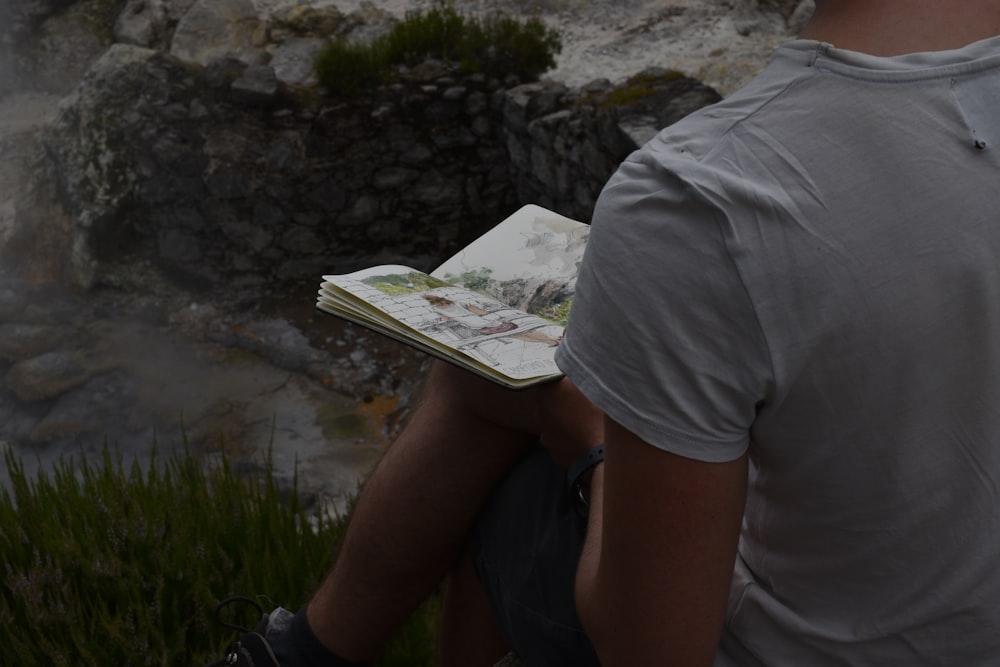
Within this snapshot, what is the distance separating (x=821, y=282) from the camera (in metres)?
0.79

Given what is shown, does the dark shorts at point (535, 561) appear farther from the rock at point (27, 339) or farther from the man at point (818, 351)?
the rock at point (27, 339)

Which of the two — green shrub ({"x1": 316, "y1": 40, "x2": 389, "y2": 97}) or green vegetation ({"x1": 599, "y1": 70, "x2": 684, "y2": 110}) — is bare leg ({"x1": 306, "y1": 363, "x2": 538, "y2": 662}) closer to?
green vegetation ({"x1": 599, "y1": 70, "x2": 684, "y2": 110})

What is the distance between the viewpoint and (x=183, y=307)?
16.2 ft

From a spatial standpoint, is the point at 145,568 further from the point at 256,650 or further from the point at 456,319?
the point at 456,319

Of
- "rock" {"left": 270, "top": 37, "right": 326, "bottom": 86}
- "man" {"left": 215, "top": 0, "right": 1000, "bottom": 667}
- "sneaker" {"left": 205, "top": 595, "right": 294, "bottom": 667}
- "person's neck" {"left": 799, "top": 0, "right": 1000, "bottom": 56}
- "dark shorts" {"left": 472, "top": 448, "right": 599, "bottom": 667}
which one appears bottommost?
"sneaker" {"left": 205, "top": 595, "right": 294, "bottom": 667}

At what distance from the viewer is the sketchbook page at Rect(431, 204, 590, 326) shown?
1472 mm

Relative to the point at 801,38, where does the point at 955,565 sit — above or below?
below

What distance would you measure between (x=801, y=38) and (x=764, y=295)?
23 cm

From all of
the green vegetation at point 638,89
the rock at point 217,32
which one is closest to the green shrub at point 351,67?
the rock at point 217,32

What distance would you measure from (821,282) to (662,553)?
0.28 metres

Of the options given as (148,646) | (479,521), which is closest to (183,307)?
(148,646)

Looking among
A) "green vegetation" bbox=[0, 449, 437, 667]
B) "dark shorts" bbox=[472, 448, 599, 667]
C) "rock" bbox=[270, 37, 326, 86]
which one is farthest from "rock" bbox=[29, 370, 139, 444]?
"dark shorts" bbox=[472, 448, 599, 667]

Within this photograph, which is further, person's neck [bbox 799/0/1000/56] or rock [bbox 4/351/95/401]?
rock [bbox 4/351/95/401]

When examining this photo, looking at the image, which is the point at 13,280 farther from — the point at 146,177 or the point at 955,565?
the point at 955,565
